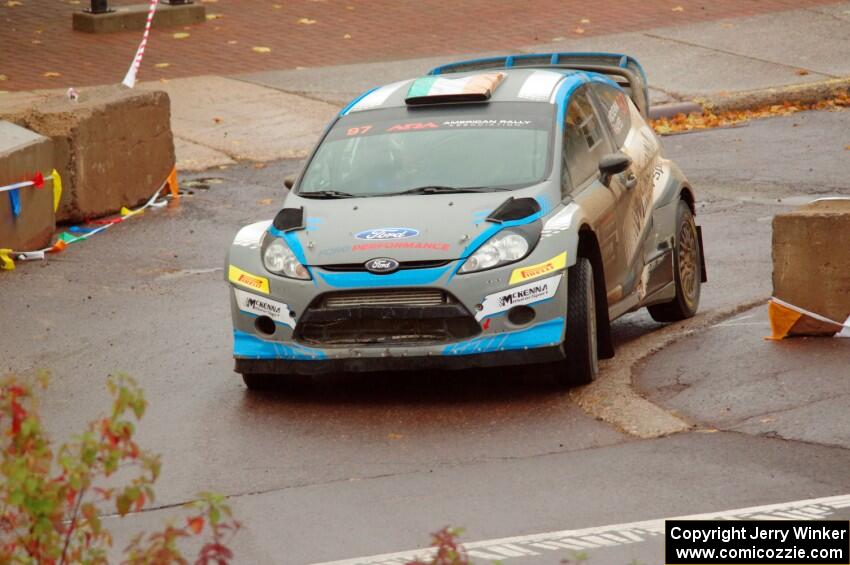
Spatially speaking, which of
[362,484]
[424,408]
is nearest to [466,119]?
[424,408]

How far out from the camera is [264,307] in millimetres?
8781

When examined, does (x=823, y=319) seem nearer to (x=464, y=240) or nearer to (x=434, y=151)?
(x=464, y=240)

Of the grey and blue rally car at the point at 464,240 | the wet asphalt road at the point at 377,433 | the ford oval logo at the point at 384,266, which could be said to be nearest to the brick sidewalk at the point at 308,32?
the wet asphalt road at the point at 377,433

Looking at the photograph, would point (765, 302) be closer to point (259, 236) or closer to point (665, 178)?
point (665, 178)

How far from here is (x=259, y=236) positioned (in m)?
9.16

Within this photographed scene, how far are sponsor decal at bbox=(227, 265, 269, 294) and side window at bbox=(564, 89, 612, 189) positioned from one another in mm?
1868

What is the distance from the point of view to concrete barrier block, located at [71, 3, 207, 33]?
21844 millimetres

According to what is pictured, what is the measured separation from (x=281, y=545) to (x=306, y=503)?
0.60 meters

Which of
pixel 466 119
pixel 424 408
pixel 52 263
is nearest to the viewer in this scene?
pixel 424 408

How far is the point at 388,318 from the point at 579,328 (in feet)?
3.25

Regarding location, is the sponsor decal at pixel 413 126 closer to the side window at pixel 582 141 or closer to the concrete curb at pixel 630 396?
the side window at pixel 582 141

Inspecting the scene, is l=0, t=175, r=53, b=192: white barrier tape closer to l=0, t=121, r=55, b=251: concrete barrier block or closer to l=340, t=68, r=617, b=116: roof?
l=0, t=121, r=55, b=251: concrete barrier block

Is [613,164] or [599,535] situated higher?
[613,164]

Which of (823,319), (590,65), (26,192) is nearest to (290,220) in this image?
(823,319)
